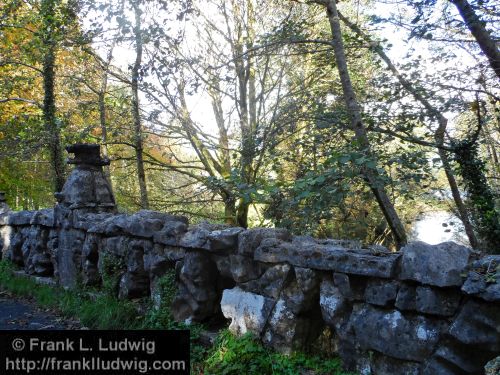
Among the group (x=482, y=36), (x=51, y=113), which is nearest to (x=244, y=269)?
(x=482, y=36)

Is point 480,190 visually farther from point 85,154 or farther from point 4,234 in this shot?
point 4,234

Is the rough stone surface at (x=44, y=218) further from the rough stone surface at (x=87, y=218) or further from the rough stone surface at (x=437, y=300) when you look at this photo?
the rough stone surface at (x=437, y=300)

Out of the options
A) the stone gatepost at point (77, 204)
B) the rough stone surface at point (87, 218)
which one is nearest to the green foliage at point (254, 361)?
the rough stone surface at point (87, 218)

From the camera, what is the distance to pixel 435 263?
9.21ft

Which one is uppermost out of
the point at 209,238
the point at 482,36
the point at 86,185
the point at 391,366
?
the point at 482,36

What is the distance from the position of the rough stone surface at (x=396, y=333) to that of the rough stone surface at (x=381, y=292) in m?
0.07

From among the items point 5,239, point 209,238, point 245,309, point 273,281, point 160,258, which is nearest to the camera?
point 273,281

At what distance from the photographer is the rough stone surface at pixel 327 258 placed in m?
3.07

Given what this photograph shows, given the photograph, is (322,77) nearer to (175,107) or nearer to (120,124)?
(175,107)

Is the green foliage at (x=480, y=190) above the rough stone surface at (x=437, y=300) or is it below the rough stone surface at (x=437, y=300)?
above

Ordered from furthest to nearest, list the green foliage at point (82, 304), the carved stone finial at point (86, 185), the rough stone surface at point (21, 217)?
the rough stone surface at point (21, 217)
the carved stone finial at point (86, 185)
the green foliage at point (82, 304)

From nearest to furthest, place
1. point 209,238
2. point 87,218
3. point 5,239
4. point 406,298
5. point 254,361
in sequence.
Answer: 1. point 406,298
2. point 254,361
3. point 209,238
4. point 87,218
5. point 5,239

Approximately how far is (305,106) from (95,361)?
25.0 feet

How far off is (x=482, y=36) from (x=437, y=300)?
524cm
